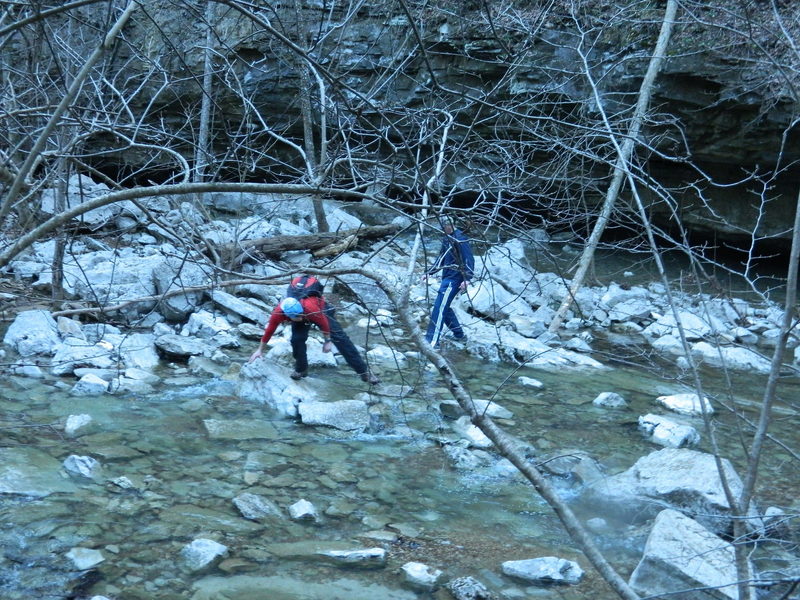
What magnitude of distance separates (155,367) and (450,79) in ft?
27.4

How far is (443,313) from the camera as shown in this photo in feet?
27.3

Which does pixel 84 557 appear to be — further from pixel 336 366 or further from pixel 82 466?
pixel 336 366

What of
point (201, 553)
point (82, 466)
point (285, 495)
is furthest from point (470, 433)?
point (82, 466)

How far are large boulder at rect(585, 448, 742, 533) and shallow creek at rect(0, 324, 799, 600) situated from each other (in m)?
0.16

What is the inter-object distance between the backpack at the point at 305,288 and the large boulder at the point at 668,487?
255cm

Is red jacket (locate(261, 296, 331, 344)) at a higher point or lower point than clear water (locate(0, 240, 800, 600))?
higher

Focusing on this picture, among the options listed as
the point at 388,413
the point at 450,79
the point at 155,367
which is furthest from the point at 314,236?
the point at 388,413

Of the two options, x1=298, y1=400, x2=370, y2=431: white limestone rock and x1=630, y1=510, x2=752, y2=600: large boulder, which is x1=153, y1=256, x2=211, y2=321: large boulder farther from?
x1=630, y1=510, x2=752, y2=600: large boulder

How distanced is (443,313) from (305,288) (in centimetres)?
248

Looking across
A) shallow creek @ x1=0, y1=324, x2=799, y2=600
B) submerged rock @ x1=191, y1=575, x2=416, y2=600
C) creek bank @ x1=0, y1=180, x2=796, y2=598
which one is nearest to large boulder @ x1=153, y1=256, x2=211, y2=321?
creek bank @ x1=0, y1=180, x2=796, y2=598

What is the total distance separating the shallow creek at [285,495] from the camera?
3877 millimetres

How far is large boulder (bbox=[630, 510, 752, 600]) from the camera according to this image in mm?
3588

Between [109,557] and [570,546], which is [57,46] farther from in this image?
[570,546]

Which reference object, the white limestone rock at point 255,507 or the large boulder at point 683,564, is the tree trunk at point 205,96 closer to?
the white limestone rock at point 255,507
